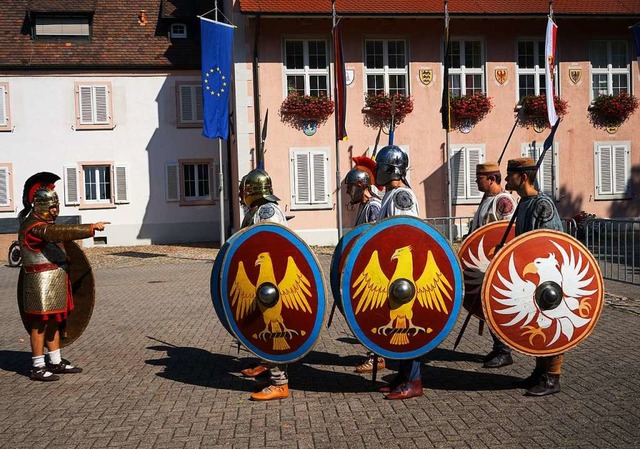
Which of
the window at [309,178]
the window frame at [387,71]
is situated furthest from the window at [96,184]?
the window frame at [387,71]

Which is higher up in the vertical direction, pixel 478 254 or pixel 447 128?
pixel 447 128

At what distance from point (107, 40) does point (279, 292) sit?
2315cm

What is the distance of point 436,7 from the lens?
2180 centimetres

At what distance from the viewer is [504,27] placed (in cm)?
2250

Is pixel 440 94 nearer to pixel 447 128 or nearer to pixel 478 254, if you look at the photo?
pixel 447 128

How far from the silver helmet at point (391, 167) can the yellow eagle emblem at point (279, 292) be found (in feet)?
3.56

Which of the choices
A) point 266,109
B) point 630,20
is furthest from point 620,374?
point 630,20

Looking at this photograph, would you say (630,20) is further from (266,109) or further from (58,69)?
(58,69)

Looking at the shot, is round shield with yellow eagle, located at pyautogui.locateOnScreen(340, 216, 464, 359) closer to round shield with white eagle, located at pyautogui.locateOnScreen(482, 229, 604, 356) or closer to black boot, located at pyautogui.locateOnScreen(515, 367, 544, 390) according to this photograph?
round shield with white eagle, located at pyautogui.locateOnScreen(482, 229, 604, 356)

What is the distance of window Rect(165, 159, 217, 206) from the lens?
2616cm

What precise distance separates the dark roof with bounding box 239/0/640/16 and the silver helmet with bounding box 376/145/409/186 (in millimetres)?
15363

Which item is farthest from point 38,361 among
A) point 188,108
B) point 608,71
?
point 608,71

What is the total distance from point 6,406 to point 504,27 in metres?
19.5

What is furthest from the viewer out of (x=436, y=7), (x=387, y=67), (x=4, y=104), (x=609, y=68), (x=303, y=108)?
(x=4, y=104)
